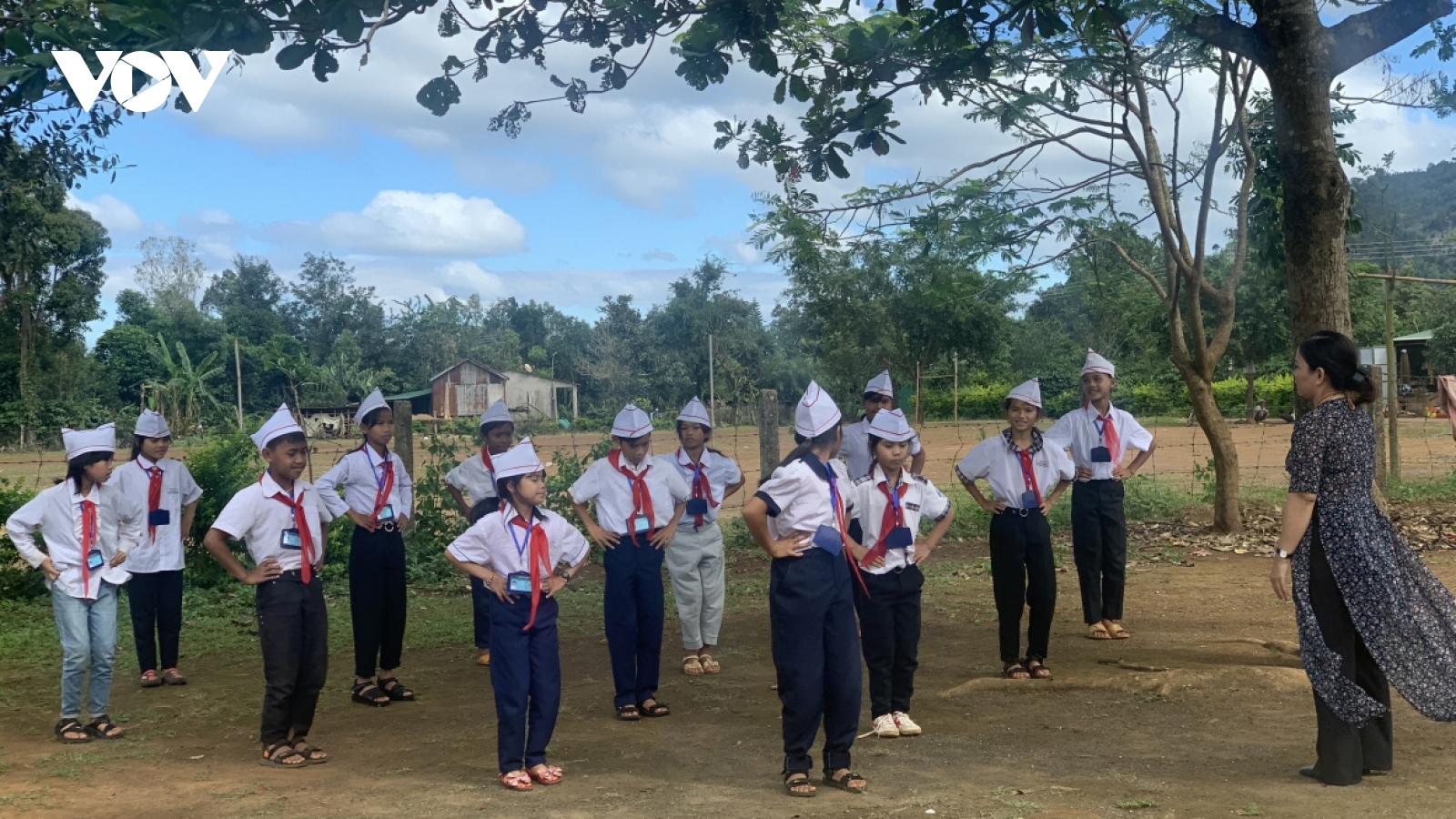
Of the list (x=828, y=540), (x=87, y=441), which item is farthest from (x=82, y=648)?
(x=828, y=540)

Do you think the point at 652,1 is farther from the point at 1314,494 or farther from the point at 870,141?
the point at 1314,494

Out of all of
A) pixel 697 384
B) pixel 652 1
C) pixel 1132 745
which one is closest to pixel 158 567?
pixel 652 1

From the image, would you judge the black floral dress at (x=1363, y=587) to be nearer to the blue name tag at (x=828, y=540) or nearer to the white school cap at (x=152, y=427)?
the blue name tag at (x=828, y=540)

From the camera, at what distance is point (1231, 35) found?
6.93 m

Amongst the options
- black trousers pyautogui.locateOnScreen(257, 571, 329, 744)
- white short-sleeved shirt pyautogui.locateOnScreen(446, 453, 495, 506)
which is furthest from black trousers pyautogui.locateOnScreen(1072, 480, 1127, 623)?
black trousers pyautogui.locateOnScreen(257, 571, 329, 744)

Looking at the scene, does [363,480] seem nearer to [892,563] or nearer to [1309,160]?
[892,563]

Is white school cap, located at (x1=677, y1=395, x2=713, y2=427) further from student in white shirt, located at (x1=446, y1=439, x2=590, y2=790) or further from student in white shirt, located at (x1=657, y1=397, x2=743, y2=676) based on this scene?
student in white shirt, located at (x1=446, y1=439, x2=590, y2=790)

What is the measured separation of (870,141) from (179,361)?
154 feet

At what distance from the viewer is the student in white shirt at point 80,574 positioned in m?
6.59

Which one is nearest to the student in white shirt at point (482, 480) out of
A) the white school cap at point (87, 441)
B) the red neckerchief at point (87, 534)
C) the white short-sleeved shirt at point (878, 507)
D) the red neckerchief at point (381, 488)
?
the red neckerchief at point (381, 488)

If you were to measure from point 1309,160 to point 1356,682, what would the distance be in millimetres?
3125

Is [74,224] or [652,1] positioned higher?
[74,224]

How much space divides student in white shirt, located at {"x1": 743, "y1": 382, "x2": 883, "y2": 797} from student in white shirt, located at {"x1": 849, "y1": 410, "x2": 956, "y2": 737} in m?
0.52

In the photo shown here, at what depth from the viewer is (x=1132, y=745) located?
5840 mm
